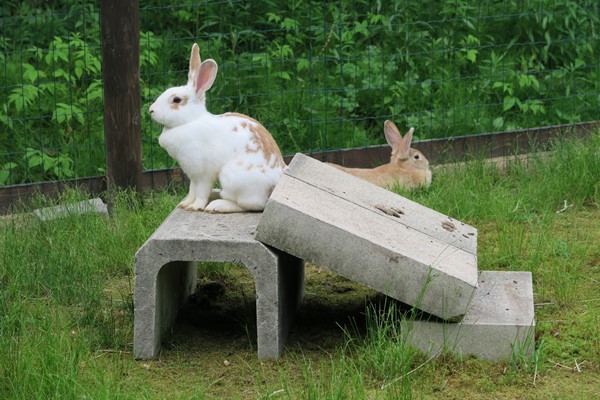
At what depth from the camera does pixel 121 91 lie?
625 cm

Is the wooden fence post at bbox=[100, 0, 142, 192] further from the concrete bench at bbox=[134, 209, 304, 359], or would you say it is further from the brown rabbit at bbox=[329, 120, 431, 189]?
the concrete bench at bbox=[134, 209, 304, 359]

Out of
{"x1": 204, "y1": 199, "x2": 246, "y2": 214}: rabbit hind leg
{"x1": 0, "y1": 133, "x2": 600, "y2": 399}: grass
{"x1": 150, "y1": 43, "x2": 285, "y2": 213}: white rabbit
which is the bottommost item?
{"x1": 0, "y1": 133, "x2": 600, "y2": 399}: grass

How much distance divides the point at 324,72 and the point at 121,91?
2062 millimetres

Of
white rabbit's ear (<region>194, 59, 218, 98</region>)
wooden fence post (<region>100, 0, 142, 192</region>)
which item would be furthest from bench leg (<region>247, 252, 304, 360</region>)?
wooden fence post (<region>100, 0, 142, 192</region>)

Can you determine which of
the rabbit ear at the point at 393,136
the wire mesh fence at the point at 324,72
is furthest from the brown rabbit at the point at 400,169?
the wire mesh fence at the point at 324,72

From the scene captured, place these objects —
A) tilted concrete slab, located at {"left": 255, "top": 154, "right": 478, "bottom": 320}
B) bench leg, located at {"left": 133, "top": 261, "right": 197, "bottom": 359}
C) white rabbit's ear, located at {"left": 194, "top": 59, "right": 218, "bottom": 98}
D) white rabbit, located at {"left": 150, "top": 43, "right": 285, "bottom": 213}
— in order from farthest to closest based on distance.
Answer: white rabbit's ear, located at {"left": 194, "top": 59, "right": 218, "bottom": 98} → white rabbit, located at {"left": 150, "top": 43, "right": 285, "bottom": 213} → bench leg, located at {"left": 133, "top": 261, "right": 197, "bottom": 359} → tilted concrete slab, located at {"left": 255, "top": 154, "right": 478, "bottom": 320}

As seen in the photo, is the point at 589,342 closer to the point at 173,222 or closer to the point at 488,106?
the point at 173,222

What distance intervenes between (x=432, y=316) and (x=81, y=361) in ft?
4.40

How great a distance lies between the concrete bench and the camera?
168 inches

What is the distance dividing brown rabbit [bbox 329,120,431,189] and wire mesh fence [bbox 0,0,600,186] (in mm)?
474

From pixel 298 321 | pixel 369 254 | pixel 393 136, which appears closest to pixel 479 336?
pixel 369 254

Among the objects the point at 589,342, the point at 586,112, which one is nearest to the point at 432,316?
the point at 589,342

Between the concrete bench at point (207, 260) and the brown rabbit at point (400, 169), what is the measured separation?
82.1 inches

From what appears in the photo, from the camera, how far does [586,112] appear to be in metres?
8.02
